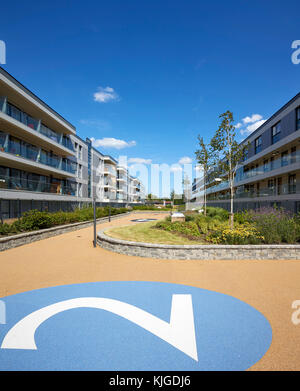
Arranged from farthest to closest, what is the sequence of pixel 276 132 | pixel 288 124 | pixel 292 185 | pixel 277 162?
pixel 276 132
pixel 277 162
pixel 288 124
pixel 292 185

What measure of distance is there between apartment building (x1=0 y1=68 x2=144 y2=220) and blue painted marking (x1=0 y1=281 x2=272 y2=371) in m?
6.57

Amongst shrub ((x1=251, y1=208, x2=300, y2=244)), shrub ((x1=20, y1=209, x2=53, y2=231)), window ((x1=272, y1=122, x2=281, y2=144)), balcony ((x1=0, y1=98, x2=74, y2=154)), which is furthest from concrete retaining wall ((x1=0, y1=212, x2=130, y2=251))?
window ((x1=272, y1=122, x2=281, y2=144))

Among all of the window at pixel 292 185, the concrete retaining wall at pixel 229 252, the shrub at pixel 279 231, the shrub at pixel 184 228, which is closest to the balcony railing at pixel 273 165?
the window at pixel 292 185

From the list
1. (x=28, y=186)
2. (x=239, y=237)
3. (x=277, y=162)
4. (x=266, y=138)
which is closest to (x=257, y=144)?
(x=266, y=138)

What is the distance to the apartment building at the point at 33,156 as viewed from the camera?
17.1m

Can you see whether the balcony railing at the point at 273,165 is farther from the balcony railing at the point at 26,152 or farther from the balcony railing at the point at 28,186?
the balcony railing at the point at 26,152

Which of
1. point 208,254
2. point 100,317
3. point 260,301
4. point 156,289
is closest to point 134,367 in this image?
point 100,317

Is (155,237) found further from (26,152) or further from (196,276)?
(26,152)

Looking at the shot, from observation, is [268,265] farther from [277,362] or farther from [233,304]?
[277,362]

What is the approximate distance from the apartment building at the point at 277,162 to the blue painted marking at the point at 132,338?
13491 millimetres

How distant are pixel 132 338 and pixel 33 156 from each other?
20967 millimetres

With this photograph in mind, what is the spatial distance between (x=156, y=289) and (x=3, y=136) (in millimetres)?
18520

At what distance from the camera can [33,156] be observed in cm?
2038

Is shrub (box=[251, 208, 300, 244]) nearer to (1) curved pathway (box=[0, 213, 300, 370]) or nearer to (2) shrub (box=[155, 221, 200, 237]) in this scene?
(1) curved pathway (box=[0, 213, 300, 370])
